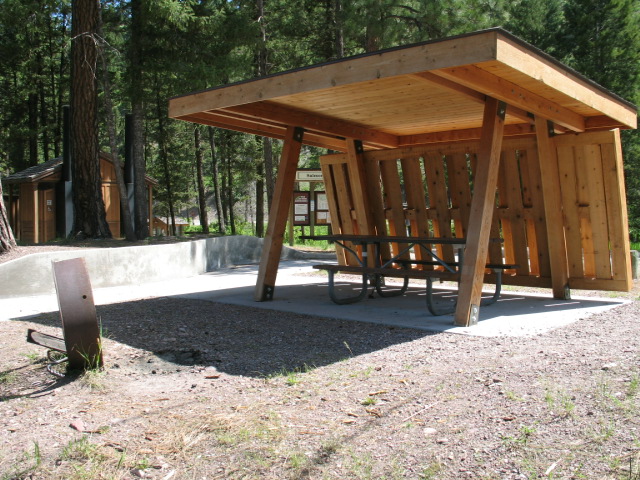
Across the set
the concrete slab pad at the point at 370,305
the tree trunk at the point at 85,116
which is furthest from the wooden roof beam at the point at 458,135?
the tree trunk at the point at 85,116

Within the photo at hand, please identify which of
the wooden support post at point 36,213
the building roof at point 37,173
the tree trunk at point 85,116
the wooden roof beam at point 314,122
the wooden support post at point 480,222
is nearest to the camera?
the wooden support post at point 480,222

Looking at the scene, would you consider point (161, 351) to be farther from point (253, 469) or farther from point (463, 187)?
point (463, 187)

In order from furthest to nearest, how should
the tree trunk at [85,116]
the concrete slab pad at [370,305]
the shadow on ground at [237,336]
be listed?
the tree trunk at [85,116] → the concrete slab pad at [370,305] → the shadow on ground at [237,336]

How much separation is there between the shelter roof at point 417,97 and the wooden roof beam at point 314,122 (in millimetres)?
14

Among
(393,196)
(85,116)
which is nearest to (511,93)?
(393,196)

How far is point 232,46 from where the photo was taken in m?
18.6

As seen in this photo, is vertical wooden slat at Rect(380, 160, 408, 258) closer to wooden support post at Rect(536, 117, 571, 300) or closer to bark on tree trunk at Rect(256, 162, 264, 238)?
wooden support post at Rect(536, 117, 571, 300)

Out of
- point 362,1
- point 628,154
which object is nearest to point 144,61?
point 362,1

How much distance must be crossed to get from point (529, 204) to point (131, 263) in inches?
268

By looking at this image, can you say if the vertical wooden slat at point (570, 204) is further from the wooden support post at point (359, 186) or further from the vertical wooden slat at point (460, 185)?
the wooden support post at point (359, 186)

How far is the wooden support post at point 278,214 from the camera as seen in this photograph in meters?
8.79

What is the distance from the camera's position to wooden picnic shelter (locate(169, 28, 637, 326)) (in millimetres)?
6207

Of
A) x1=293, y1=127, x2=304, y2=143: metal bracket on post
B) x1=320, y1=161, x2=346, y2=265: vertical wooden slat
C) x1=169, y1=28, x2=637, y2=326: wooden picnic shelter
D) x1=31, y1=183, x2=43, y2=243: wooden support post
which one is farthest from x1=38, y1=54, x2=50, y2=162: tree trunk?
x1=293, y1=127, x2=304, y2=143: metal bracket on post

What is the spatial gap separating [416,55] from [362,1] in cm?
1277
